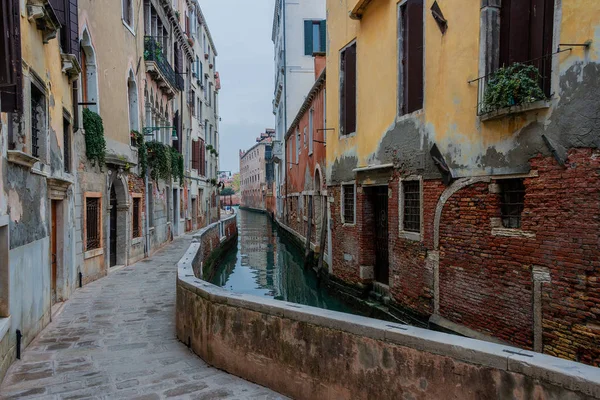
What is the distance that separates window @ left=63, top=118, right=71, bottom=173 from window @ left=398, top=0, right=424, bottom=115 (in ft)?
20.1

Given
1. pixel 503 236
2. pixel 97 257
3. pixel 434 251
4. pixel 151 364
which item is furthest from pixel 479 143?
pixel 97 257

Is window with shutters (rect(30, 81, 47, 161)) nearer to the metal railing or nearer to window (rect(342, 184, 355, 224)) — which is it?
the metal railing

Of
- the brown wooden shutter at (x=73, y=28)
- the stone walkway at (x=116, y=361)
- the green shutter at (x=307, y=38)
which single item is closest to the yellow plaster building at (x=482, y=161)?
the stone walkway at (x=116, y=361)

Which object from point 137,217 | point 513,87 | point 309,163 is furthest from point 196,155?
point 513,87

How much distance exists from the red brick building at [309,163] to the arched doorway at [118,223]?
6.07m

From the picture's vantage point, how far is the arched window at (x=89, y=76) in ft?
31.6

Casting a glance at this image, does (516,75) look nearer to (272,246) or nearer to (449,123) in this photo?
(449,123)

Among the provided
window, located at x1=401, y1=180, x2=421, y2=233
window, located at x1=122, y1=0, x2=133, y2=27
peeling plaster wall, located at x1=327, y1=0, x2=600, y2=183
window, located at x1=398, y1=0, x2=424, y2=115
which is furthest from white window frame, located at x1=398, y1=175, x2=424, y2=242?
window, located at x1=122, y1=0, x2=133, y2=27

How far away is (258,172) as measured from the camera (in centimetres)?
6328

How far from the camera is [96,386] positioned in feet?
14.2

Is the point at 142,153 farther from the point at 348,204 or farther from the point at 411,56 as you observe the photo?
the point at 411,56

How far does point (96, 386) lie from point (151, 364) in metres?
0.72

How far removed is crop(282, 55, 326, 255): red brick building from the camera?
15.3 meters

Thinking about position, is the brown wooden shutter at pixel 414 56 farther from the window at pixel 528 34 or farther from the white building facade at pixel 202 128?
the white building facade at pixel 202 128
